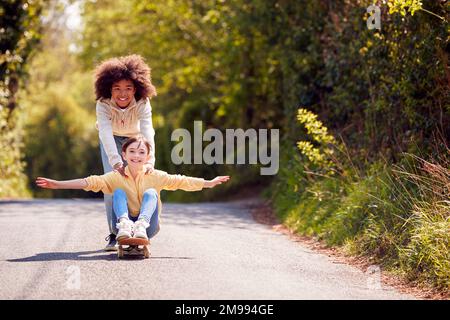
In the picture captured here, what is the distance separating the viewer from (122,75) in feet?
28.6

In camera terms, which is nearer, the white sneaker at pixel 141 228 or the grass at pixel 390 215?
the grass at pixel 390 215

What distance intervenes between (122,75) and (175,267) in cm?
229

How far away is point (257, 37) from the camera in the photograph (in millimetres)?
20250

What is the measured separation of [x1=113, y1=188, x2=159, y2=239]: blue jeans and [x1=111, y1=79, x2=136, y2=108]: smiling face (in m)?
1.04

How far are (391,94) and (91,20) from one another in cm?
2087

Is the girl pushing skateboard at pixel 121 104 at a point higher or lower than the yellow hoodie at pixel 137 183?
higher

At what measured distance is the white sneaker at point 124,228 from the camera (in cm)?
774

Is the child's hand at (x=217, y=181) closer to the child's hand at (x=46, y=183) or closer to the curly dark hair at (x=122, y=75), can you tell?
the curly dark hair at (x=122, y=75)

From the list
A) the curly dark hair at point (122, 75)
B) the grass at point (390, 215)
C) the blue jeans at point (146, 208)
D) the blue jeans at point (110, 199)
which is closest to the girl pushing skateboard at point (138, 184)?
the blue jeans at point (146, 208)

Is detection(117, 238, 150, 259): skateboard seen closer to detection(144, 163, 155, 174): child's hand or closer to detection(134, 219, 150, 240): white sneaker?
detection(134, 219, 150, 240): white sneaker

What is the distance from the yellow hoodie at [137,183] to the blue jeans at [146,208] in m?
0.11

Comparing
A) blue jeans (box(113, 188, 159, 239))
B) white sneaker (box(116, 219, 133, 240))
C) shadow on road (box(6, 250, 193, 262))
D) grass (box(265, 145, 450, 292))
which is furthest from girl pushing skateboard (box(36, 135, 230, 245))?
grass (box(265, 145, 450, 292))

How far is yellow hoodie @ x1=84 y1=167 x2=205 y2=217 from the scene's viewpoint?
27.6ft

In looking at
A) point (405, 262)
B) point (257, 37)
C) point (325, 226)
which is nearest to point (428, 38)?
point (325, 226)
